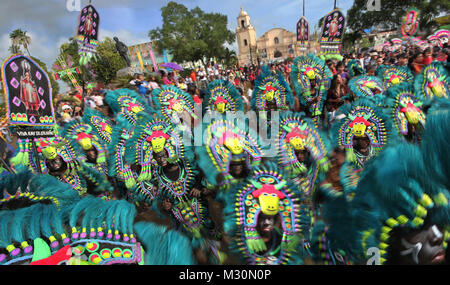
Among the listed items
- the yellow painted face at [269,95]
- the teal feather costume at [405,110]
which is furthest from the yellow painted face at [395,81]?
the yellow painted face at [269,95]

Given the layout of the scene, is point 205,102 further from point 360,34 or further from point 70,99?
point 360,34

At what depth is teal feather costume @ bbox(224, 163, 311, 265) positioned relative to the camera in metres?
1.42

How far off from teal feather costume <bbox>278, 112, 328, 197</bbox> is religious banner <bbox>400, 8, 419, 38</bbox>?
12.9 m

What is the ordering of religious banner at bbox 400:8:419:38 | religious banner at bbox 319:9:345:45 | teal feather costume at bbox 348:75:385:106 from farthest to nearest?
religious banner at bbox 400:8:419:38
religious banner at bbox 319:9:345:45
teal feather costume at bbox 348:75:385:106

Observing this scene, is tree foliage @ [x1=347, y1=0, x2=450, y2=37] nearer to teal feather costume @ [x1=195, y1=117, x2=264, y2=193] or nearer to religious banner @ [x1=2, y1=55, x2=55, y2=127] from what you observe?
teal feather costume @ [x1=195, y1=117, x2=264, y2=193]

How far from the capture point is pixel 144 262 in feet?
3.09

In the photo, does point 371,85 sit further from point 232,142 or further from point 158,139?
point 158,139

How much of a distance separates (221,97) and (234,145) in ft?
6.31

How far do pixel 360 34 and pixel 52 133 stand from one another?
37.9m

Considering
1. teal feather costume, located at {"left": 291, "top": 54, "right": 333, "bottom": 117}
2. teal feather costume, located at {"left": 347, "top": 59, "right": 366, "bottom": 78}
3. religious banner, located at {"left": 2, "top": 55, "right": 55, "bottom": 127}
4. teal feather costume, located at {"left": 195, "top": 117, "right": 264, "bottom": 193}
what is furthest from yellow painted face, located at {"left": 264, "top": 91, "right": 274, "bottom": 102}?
religious banner, located at {"left": 2, "top": 55, "right": 55, "bottom": 127}

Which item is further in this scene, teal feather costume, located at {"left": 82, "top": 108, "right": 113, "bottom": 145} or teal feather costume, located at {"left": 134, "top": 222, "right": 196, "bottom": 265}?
teal feather costume, located at {"left": 82, "top": 108, "right": 113, "bottom": 145}

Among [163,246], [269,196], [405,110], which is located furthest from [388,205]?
[405,110]

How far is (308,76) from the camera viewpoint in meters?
4.53

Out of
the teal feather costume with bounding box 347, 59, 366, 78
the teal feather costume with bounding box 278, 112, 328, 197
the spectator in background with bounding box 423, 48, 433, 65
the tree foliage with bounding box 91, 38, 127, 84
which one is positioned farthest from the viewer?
the tree foliage with bounding box 91, 38, 127, 84
